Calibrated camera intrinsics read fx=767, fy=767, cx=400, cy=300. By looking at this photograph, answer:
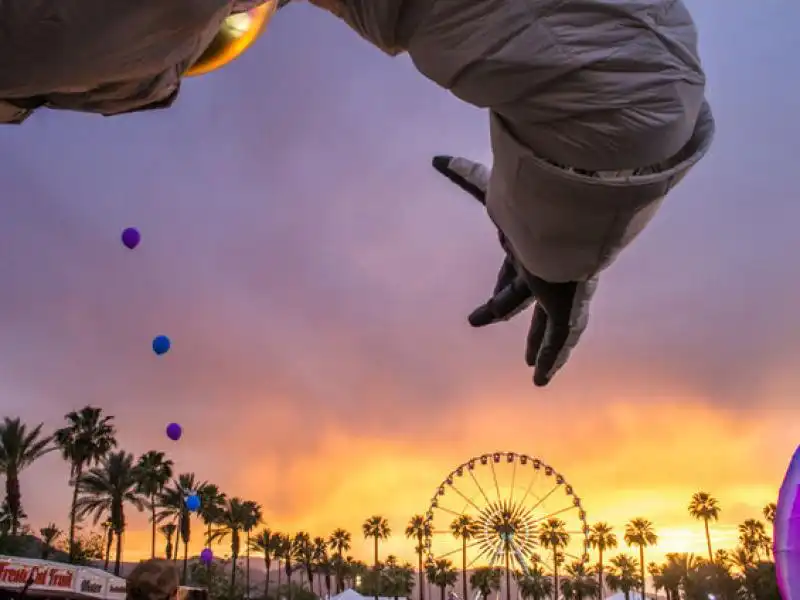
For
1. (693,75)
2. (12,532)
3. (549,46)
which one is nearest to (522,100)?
(549,46)

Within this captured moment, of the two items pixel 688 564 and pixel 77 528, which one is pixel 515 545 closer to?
pixel 77 528

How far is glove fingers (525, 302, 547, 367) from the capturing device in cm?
339

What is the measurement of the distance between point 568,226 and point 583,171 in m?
0.20

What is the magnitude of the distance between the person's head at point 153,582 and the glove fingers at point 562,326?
5.71ft

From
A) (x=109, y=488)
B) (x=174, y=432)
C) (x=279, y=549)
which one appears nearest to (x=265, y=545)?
(x=279, y=549)

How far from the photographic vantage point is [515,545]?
21.0 meters

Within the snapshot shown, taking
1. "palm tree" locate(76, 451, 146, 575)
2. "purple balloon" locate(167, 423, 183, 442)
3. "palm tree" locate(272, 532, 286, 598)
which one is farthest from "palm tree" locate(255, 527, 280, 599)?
"purple balloon" locate(167, 423, 183, 442)

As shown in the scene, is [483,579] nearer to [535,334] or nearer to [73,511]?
[73,511]

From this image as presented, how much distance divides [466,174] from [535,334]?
0.78 meters

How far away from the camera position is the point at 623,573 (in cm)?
6938

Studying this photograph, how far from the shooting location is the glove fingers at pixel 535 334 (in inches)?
134

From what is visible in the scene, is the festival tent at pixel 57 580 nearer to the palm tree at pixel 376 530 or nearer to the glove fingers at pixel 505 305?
the glove fingers at pixel 505 305

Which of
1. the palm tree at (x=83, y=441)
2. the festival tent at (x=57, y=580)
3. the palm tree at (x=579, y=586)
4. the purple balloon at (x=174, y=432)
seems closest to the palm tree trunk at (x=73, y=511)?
the palm tree at (x=83, y=441)

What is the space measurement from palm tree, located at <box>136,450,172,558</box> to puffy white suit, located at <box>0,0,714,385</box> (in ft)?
124
